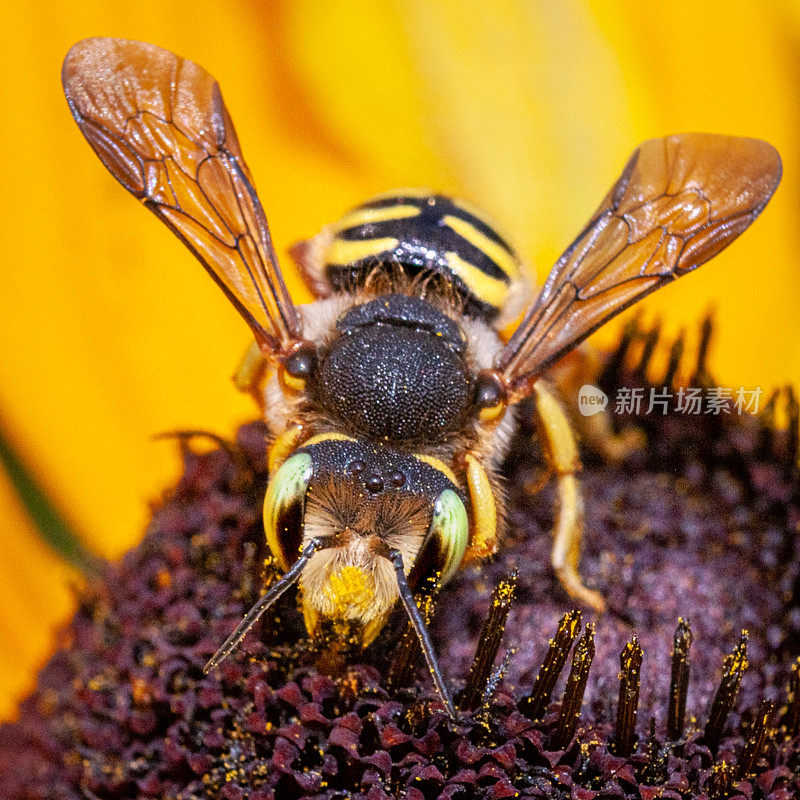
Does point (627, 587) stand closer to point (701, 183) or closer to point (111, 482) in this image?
point (701, 183)

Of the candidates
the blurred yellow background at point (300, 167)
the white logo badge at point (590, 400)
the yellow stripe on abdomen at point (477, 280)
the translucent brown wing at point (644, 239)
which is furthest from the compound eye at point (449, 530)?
the blurred yellow background at point (300, 167)

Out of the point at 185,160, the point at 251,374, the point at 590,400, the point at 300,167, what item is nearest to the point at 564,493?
the point at 590,400

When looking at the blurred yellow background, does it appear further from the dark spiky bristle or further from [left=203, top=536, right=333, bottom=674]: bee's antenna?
[left=203, top=536, right=333, bottom=674]: bee's antenna

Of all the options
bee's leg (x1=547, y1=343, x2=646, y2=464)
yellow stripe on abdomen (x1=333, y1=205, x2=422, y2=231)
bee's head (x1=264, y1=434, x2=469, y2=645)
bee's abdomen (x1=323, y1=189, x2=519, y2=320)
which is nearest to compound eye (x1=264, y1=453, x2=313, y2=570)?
bee's head (x1=264, y1=434, x2=469, y2=645)

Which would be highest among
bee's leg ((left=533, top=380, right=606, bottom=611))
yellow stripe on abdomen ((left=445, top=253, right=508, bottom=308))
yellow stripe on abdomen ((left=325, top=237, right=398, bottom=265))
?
yellow stripe on abdomen ((left=325, top=237, right=398, bottom=265))

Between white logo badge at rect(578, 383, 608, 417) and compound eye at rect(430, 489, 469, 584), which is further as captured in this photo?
white logo badge at rect(578, 383, 608, 417)

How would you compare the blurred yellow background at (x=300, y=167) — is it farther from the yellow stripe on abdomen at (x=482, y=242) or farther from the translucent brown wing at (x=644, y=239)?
the translucent brown wing at (x=644, y=239)

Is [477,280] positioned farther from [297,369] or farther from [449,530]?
[449,530]
